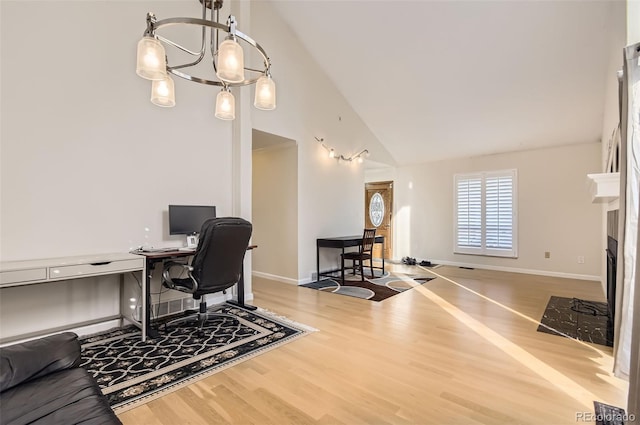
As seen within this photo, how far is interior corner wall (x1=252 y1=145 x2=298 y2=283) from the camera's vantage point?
16.9 ft

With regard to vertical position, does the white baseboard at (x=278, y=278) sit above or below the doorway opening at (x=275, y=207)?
below

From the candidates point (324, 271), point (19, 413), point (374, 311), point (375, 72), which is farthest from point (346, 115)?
point (19, 413)

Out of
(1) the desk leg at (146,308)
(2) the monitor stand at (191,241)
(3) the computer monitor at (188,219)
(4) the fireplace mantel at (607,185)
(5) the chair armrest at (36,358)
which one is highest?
(4) the fireplace mantel at (607,185)

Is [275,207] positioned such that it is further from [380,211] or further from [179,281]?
[380,211]

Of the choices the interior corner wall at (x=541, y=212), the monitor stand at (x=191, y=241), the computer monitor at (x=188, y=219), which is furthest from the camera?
the interior corner wall at (x=541, y=212)

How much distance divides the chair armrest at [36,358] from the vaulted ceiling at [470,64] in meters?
4.54

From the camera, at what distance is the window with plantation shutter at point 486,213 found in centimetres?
609

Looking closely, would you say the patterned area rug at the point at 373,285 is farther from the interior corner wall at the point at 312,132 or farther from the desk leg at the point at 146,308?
the desk leg at the point at 146,308

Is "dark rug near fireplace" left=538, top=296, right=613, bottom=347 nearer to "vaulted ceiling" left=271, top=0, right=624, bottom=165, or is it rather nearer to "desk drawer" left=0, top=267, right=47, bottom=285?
"vaulted ceiling" left=271, top=0, right=624, bottom=165

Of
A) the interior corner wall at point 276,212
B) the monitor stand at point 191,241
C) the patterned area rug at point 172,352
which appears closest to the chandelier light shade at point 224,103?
the monitor stand at point 191,241

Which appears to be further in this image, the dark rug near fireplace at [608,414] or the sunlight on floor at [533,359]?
the sunlight on floor at [533,359]

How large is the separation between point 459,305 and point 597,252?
129 inches

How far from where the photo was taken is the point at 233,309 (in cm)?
368

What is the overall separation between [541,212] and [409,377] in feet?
16.8
